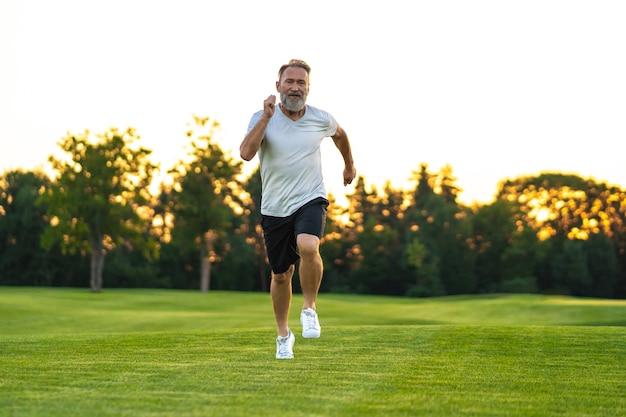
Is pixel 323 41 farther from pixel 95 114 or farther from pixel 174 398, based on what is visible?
pixel 95 114

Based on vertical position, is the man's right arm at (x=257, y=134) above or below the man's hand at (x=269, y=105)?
below

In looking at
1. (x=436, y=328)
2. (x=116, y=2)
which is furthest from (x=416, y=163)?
(x=436, y=328)

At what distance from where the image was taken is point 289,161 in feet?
22.7

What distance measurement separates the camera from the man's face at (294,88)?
6902 mm

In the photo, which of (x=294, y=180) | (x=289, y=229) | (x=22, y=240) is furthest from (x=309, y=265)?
(x=22, y=240)

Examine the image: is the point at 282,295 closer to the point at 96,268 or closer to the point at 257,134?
the point at 257,134

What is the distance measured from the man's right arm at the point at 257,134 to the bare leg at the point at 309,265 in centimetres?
75

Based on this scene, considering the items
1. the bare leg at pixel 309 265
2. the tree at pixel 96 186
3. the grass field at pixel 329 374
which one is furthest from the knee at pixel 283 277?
the tree at pixel 96 186

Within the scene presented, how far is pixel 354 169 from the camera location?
7.77 metres

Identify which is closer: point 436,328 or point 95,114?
point 436,328

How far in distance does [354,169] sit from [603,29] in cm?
3437

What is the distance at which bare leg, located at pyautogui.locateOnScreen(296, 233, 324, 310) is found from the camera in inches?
269

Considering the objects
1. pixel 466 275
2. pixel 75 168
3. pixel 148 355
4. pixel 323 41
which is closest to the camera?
pixel 148 355

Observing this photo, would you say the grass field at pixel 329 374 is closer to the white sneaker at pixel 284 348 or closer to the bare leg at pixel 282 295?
the white sneaker at pixel 284 348
